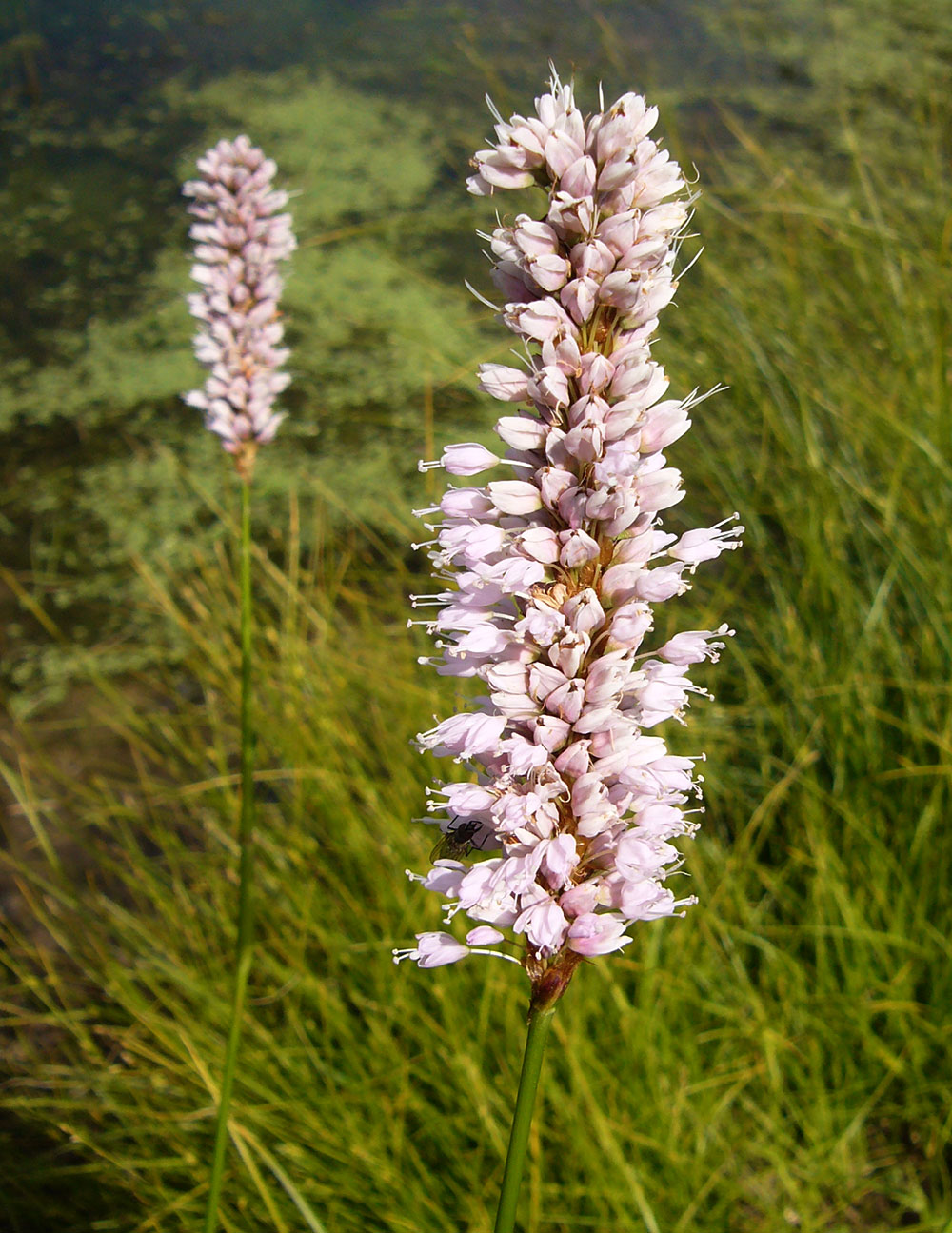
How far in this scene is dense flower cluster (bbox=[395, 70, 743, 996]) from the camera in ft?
3.01

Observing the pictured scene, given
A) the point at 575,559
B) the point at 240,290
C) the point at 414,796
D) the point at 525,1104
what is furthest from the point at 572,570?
the point at 414,796

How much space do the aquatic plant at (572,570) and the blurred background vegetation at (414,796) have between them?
81 cm

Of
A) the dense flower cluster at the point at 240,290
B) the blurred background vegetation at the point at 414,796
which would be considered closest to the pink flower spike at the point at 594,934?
the blurred background vegetation at the point at 414,796

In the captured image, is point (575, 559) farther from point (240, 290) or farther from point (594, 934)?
point (240, 290)

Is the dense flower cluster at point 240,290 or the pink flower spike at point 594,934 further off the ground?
the dense flower cluster at point 240,290

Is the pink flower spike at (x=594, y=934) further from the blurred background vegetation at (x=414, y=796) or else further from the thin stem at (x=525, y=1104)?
the blurred background vegetation at (x=414, y=796)

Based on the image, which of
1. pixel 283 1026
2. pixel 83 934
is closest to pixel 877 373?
pixel 283 1026

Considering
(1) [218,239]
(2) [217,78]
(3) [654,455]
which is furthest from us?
(2) [217,78]

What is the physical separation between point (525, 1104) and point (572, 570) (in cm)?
46

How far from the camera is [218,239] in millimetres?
1894

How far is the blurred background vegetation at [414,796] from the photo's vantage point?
2020 mm

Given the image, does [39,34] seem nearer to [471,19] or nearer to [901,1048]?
[471,19]

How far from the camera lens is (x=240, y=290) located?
1.90 meters

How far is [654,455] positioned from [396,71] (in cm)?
614
